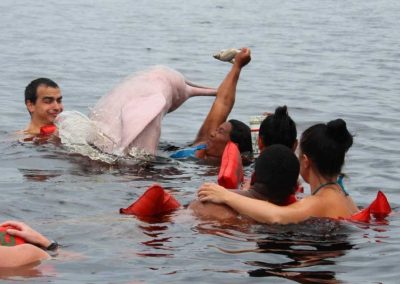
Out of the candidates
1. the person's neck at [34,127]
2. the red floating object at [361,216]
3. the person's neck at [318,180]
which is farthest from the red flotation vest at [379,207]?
the person's neck at [34,127]

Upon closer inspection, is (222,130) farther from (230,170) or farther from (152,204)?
(152,204)

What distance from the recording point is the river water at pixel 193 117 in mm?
7926

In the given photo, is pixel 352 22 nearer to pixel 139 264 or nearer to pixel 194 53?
pixel 194 53

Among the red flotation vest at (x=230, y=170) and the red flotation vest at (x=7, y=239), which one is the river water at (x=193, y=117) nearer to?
the red flotation vest at (x=7, y=239)

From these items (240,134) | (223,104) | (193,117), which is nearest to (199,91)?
(223,104)

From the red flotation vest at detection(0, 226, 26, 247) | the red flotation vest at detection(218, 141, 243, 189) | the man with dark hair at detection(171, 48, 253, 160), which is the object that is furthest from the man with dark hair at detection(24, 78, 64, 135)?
the red flotation vest at detection(0, 226, 26, 247)

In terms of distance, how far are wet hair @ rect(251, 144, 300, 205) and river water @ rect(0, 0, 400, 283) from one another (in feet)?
1.07

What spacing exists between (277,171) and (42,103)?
5.18 meters

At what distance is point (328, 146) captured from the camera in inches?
346

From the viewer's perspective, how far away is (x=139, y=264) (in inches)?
306

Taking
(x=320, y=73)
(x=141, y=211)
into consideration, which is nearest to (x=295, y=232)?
(x=141, y=211)

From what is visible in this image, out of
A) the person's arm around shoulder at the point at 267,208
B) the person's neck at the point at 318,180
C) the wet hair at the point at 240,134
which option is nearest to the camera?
the person's arm around shoulder at the point at 267,208

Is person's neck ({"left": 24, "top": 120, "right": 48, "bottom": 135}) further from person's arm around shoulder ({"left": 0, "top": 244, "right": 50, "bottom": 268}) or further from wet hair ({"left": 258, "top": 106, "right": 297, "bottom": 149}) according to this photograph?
person's arm around shoulder ({"left": 0, "top": 244, "right": 50, "bottom": 268})

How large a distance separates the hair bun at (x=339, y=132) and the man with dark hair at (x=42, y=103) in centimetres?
518
